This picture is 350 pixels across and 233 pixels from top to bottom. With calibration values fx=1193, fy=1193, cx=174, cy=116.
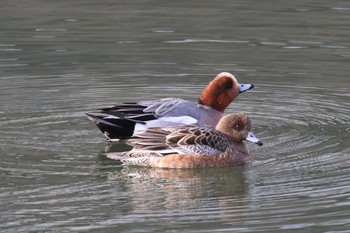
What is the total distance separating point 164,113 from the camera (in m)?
11.4

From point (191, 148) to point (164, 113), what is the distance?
932 mm

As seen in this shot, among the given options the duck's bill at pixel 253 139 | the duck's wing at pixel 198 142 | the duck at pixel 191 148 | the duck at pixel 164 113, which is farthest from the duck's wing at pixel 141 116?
the duck's bill at pixel 253 139

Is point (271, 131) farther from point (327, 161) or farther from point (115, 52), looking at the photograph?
point (115, 52)

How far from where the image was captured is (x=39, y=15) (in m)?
17.5

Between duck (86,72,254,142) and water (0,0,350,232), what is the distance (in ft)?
0.85

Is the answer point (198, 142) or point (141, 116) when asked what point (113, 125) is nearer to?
point (141, 116)

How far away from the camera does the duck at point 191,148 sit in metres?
10.5

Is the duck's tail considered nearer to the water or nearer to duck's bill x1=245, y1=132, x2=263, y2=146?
the water

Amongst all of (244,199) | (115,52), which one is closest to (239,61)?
(115,52)

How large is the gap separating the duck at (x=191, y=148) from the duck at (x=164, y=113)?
41 centimetres

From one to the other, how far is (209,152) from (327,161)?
1.04 metres

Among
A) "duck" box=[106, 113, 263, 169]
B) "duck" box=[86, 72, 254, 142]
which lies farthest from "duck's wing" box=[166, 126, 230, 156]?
"duck" box=[86, 72, 254, 142]

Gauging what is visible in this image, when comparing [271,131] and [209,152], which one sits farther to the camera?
[271,131]

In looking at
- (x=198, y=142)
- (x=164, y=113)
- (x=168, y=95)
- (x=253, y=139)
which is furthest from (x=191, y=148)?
(x=168, y=95)
